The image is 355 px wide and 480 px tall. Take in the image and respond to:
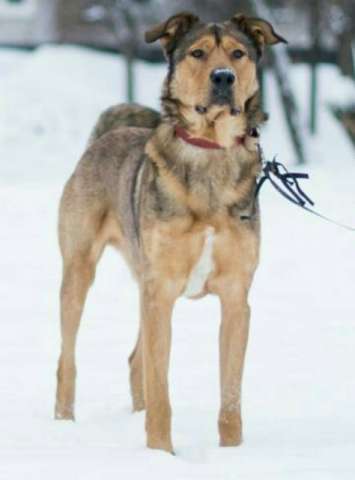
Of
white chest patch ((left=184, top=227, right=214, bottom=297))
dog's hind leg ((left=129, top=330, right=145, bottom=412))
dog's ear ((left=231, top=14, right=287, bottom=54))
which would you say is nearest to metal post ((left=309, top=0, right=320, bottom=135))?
dog's hind leg ((left=129, top=330, right=145, bottom=412))

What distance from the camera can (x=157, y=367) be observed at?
7.15m

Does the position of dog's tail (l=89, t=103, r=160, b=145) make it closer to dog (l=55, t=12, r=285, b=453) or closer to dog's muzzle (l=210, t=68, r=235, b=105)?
dog (l=55, t=12, r=285, b=453)

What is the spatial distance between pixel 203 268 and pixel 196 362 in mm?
2644

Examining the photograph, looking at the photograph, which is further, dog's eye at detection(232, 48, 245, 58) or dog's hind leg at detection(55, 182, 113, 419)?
dog's hind leg at detection(55, 182, 113, 419)

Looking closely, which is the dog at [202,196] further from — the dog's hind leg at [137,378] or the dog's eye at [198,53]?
the dog's hind leg at [137,378]

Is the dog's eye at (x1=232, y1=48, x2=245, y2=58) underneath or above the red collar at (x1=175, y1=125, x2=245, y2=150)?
above

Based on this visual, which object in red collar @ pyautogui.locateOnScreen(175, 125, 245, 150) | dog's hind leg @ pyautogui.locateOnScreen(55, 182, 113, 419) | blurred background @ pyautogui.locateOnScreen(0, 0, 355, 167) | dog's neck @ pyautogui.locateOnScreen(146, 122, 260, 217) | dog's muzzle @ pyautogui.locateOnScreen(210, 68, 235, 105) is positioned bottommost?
blurred background @ pyautogui.locateOnScreen(0, 0, 355, 167)

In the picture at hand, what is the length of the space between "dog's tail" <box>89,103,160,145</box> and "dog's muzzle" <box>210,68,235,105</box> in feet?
6.84

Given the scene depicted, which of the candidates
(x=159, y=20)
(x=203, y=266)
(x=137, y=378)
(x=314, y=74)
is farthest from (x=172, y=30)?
(x=159, y=20)

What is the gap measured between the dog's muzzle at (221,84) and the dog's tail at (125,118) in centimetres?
208

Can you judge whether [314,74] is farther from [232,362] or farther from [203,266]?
[203,266]

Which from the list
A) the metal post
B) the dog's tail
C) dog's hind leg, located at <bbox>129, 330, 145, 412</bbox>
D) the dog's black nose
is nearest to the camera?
the dog's black nose

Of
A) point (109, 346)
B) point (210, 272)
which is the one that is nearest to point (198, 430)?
point (210, 272)

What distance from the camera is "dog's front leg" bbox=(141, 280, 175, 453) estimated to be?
7086mm
